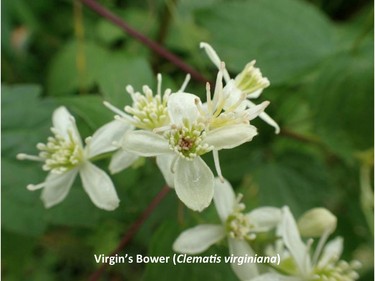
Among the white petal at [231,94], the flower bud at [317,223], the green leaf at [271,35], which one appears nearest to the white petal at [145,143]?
the white petal at [231,94]

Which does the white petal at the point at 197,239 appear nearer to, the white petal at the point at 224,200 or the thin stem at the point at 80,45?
the white petal at the point at 224,200

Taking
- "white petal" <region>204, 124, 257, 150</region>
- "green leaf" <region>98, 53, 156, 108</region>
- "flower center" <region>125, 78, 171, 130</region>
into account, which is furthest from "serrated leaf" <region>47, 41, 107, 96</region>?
"white petal" <region>204, 124, 257, 150</region>

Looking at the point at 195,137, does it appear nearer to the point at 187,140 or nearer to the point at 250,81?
the point at 187,140

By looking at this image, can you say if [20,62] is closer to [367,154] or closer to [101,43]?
[101,43]

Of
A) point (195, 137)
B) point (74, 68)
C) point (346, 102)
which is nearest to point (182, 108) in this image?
point (195, 137)

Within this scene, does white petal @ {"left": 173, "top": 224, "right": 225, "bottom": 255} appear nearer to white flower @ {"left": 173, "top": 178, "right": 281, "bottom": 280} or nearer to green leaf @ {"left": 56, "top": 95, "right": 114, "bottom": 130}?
white flower @ {"left": 173, "top": 178, "right": 281, "bottom": 280}
